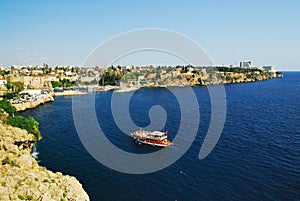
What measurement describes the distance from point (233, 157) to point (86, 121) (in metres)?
24.1

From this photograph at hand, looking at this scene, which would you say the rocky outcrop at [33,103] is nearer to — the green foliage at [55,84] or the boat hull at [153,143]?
the green foliage at [55,84]

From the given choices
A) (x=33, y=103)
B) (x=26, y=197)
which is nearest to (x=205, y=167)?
(x=26, y=197)

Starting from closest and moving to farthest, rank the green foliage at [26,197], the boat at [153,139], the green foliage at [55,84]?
1. the green foliage at [26,197]
2. the boat at [153,139]
3. the green foliage at [55,84]

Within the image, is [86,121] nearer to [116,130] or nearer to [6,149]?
[116,130]

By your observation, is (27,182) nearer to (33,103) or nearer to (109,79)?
(33,103)

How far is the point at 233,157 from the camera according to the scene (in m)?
24.8

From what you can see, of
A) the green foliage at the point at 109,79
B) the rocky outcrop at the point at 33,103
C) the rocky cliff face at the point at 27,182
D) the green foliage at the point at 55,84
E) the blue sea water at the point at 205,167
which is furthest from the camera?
the green foliage at the point at 109,79

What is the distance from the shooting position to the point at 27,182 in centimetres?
1409

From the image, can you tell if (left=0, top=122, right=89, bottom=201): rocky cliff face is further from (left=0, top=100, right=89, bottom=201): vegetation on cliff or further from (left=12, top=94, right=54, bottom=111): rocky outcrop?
(left=12, top=94, right=54, bottom=111): rocky outcrop

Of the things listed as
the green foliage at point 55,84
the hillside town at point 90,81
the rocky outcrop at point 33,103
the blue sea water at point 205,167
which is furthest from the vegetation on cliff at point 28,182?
the green foliage at point 55,84

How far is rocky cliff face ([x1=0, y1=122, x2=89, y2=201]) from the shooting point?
13.1 m

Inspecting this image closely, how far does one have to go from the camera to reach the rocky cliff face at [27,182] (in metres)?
13.1

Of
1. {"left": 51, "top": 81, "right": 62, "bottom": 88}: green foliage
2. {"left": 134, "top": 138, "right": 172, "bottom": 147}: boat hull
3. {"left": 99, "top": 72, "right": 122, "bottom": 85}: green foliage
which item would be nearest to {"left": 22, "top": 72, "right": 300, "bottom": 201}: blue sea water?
{"left": 134, "top": 138, "right": 172, "bottom": 147}: boat hull

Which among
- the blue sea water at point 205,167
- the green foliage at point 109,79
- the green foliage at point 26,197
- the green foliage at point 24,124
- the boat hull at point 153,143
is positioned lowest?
the blue sea water at point 205,167
